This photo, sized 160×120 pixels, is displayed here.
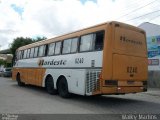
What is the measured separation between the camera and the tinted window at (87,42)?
13416mm

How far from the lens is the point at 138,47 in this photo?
45.0 ft

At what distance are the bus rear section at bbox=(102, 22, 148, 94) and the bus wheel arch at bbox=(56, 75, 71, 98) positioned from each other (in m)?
3.56

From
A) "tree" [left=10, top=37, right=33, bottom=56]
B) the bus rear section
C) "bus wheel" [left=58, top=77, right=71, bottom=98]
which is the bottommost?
"bus wheel" [left=58, top=77, right=71, bottom=98]

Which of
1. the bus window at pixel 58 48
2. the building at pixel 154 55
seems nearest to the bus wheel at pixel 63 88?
the bus window at pixel 58 48

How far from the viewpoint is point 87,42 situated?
13797mm

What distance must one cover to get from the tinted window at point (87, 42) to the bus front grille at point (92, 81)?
1.07 m

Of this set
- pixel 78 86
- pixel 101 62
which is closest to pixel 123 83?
pixel 101 62

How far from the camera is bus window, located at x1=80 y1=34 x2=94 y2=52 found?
13437 millimetres

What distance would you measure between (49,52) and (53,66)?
4.30 feet

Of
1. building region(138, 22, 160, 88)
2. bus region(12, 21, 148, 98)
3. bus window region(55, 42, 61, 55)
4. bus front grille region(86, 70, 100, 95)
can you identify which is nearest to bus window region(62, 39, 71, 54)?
bus region(12, 21, 148, 98)

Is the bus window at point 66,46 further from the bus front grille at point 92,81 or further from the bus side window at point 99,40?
the bus side window at point 99,40

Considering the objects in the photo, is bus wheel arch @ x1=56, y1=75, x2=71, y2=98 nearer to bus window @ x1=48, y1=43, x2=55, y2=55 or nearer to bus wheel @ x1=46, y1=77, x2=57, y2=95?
bus wheel @ x1=46, y1=77, x2=57, y2=95

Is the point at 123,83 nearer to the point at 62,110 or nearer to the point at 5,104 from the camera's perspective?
the point at 62,110

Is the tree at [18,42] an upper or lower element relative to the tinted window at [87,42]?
upper
